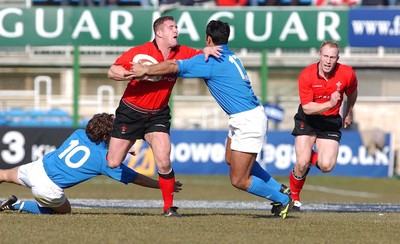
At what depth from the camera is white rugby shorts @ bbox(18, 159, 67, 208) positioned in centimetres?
1034

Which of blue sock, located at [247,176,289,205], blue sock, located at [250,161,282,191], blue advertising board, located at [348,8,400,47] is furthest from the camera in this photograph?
blue advertising board, located at [348,8,400,47]

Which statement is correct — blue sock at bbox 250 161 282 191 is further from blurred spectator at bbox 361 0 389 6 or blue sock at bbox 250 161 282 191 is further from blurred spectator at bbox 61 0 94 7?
blurred spectator at bbox 361 0 389 6

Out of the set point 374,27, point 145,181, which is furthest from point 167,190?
point 374,27

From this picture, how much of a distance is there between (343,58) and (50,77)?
29.7ft

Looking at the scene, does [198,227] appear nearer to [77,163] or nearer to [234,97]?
[234,97]

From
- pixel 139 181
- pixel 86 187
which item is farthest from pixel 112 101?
pixel 139 181

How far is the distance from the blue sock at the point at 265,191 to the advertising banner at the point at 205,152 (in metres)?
14.3

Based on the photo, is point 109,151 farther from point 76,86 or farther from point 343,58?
point 343,58

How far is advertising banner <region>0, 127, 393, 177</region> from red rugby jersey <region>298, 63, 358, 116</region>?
13.0 metres

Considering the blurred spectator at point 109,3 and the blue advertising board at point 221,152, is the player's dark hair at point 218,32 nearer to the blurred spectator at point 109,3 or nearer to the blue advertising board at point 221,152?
the blue advertising board at point 221,152

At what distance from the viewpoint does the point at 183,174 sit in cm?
2620

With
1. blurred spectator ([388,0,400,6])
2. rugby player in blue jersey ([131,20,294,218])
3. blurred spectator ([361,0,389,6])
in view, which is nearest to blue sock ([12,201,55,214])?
rugby player in blue jersey ([131,20,294,218])

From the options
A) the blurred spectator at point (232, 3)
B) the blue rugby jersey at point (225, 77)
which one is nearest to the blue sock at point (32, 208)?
the blue rugby jersey at point (225, 77)

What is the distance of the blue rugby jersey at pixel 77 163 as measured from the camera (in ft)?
34.0
